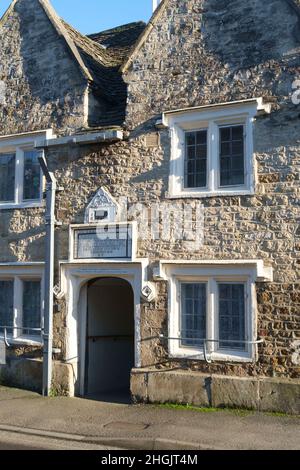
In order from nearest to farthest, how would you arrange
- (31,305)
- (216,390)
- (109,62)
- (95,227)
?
(216,390) → (95,227) → (31,305) → (109,62)

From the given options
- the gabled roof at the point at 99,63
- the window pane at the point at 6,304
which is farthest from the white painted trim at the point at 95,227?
the gabled roof at the point at 99,63

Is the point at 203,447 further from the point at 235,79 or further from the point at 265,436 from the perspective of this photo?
the point at 235,79

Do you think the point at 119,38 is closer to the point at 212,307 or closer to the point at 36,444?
the point at 212,307

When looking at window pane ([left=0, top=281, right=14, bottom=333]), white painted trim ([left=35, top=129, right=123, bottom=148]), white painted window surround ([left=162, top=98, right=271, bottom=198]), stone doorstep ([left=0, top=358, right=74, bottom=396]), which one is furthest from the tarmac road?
white painted trim ([left=35, top=129, right=123, bottom=148])

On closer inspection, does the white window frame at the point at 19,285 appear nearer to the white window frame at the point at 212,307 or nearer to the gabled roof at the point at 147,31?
the white window frame at the point at 212,307

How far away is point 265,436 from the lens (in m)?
8.77

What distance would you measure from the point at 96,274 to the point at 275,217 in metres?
3.76

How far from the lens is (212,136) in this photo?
37.4 feet

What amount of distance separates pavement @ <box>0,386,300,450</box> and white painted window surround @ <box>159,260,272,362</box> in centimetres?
102

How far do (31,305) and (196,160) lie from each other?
481cm

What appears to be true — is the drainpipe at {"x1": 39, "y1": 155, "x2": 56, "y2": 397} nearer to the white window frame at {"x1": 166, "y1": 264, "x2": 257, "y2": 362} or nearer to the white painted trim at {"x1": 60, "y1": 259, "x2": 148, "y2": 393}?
the white painted trim at {"x1": 60, "y1": 259, "x2": 148, "y2": 393}

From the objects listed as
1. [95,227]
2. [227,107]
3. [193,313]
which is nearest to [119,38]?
[227,107]
